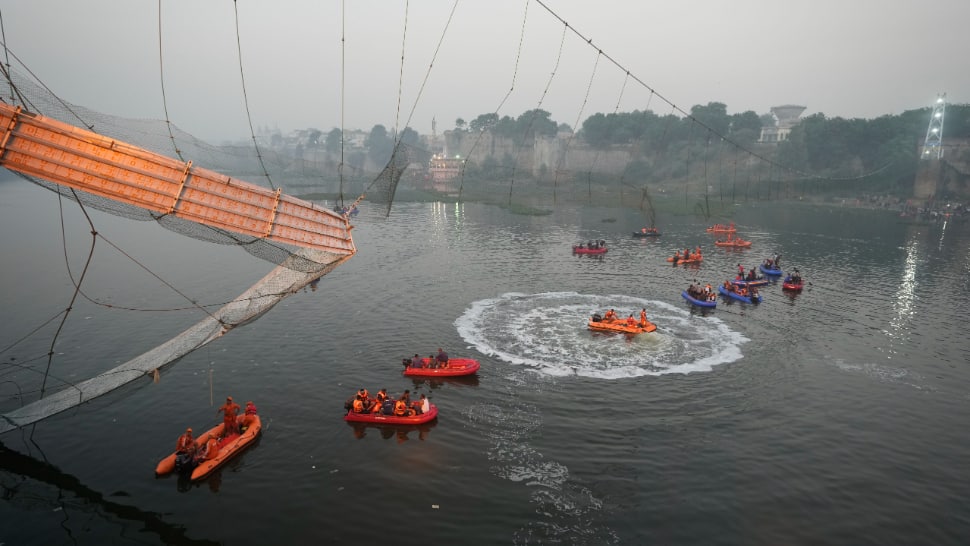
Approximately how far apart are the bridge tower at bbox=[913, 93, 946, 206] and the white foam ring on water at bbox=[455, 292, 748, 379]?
106674mm

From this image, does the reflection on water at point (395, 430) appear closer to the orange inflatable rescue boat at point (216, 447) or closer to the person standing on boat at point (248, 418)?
the person standing on boat at point (248, 418)

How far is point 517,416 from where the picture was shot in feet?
83.6

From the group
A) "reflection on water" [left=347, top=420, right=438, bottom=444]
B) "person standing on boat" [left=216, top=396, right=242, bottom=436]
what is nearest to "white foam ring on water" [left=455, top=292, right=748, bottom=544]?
"reflection on water" [left=347, top=420, right=438, bottom=444]

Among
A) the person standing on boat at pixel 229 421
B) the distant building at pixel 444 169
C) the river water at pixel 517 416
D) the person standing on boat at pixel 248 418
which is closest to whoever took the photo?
the river water at pixel 517 416

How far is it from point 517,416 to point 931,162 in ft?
440

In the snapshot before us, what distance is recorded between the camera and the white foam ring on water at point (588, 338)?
3138 cm

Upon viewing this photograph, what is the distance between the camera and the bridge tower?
369 feet

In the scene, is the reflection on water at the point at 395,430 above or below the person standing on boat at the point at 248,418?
below

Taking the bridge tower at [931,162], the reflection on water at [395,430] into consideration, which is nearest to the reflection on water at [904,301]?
the reflection on water at [395,430]

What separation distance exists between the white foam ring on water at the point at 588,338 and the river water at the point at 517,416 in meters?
0.22

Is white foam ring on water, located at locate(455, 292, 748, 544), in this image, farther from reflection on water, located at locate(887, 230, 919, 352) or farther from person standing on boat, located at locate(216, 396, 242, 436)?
reflection on water, located at locate(887, 230, 919, 352)

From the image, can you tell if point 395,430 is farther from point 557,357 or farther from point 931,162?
point 931,162

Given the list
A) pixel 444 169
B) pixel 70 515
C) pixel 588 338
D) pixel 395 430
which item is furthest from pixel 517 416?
pixel 444 169

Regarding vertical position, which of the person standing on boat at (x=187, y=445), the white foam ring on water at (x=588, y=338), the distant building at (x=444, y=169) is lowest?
the person standing on boat at (x=187, y=445)
